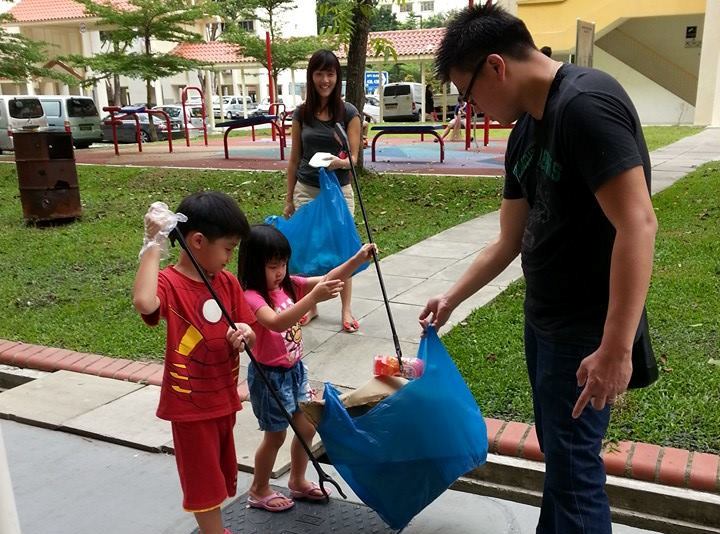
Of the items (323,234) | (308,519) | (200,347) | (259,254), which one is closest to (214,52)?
(323,234)

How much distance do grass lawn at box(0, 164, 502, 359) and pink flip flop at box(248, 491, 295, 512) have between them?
182cm

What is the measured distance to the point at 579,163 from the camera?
5.53 feet

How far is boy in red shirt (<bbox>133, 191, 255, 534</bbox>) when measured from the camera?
2281 mm

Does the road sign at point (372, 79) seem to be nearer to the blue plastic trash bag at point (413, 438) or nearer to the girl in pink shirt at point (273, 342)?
the girl in pink shirt at point (273, 342)

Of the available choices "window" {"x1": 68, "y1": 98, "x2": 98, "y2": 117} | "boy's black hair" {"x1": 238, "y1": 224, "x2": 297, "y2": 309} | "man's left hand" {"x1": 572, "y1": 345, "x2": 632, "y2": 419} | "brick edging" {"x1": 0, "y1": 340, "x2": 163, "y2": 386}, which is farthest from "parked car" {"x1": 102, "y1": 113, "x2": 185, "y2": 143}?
"man's left hand" {"x1": 572, "y1": 345, "x2": 632, "y2": 419}

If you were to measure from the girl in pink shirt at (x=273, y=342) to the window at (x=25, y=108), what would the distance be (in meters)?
20.0

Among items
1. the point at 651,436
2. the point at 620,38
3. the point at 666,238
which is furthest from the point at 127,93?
the point at 651,436

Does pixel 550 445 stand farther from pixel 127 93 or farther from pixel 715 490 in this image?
pixel 127 93

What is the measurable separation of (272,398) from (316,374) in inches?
52.8

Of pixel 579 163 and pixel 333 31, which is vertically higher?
pixel 333 31

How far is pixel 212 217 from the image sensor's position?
228cm

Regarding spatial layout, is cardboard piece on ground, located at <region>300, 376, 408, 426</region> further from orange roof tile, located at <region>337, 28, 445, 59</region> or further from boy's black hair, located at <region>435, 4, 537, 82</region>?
orange roof tile, located at <region>337, 28, 445, 59</region>

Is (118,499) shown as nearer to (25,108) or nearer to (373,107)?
(25,108)

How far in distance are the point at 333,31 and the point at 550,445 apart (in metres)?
7.79
